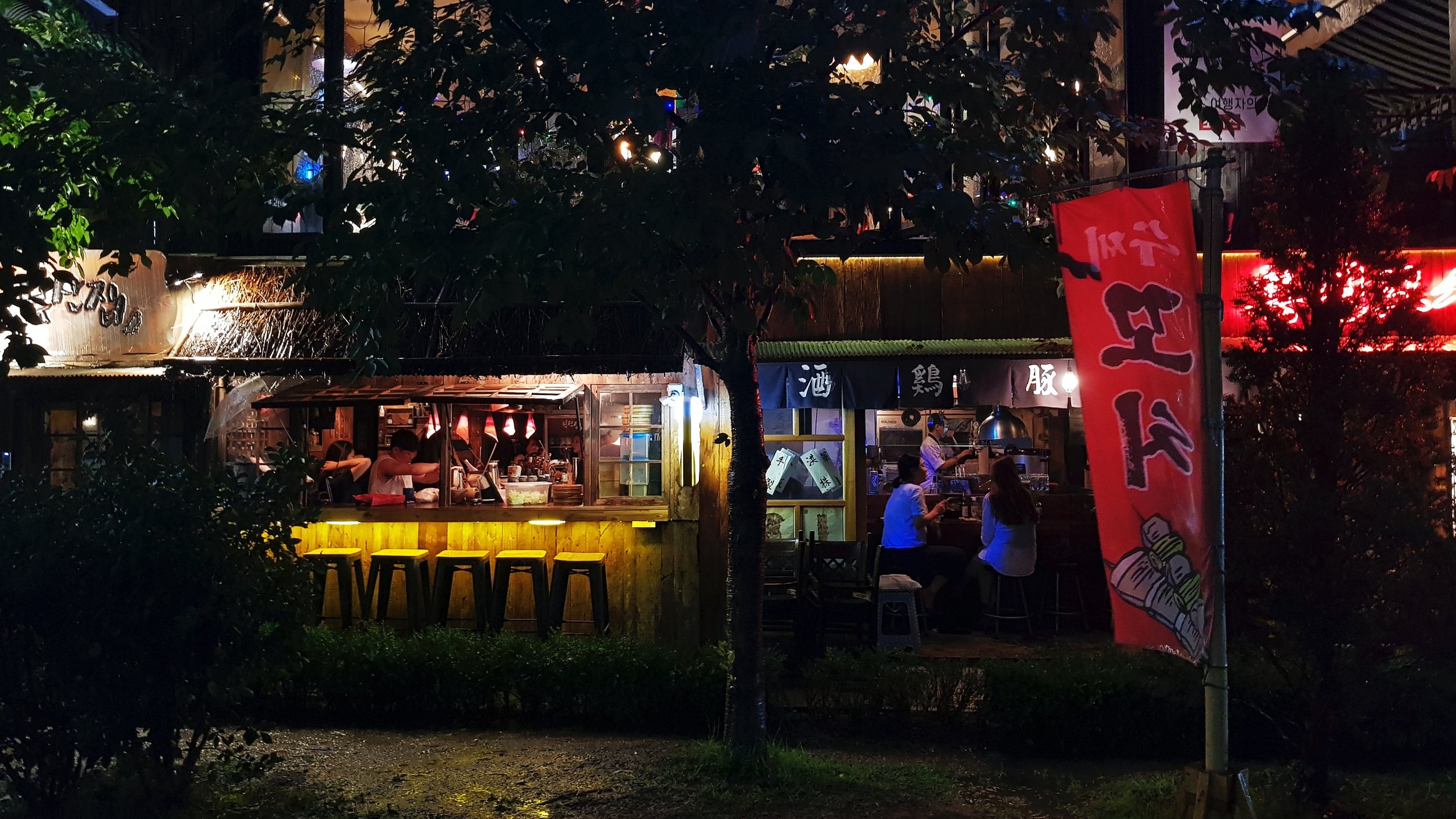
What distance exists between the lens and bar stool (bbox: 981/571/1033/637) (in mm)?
11703

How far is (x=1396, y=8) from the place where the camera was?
1138 centimetres

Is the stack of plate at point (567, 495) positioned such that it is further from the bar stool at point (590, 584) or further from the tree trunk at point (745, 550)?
the tree trunk at point (745, 550)

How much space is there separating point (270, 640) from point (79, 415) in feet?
24.5

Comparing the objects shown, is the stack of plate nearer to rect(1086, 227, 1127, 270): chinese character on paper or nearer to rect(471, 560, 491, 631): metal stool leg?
rect(471, 560, 491, 631): metal stool leg

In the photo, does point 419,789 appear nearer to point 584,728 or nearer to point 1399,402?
point 584,728

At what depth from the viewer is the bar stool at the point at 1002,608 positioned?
11.7 meters

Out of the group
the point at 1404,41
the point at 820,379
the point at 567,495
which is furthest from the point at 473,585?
the point at 1404,41

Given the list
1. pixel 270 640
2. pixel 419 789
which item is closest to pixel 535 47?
pixel 270 640

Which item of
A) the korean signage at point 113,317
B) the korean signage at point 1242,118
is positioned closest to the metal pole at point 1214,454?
the korean signage at point 1242,118

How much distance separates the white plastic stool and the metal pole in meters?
4.99

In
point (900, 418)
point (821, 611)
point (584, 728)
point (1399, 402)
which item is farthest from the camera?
point (900, 418)

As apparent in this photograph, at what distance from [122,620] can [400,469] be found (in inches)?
240

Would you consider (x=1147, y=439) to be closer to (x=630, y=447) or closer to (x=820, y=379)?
(x=820, y=379)

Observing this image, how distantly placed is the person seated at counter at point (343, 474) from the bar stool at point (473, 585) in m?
1.90
